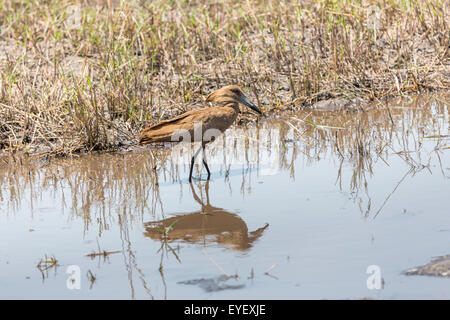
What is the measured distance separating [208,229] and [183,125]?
5.18 feet

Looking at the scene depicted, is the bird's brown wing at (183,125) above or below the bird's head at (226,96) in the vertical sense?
below

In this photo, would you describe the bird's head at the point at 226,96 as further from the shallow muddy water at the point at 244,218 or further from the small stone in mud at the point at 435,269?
the small stone in mud at the point at 435,269

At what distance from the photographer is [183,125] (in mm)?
5977

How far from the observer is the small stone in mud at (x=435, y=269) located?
3479 millimetres

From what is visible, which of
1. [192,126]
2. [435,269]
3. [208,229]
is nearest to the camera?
[435,269]

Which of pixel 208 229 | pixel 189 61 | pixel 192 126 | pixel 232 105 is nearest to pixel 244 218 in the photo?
pixel 208 229

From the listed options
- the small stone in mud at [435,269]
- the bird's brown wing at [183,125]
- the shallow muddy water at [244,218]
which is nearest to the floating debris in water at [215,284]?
the shallow muddy water at [244,218]

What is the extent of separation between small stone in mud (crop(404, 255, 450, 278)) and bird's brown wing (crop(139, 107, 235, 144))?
2.80 m

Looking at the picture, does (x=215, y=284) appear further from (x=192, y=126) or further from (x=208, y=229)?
(x=192, y=126)

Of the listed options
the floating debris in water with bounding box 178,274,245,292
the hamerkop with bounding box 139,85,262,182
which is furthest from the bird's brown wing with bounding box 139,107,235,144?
the floating debris in water with bounding box 178,274,245,292

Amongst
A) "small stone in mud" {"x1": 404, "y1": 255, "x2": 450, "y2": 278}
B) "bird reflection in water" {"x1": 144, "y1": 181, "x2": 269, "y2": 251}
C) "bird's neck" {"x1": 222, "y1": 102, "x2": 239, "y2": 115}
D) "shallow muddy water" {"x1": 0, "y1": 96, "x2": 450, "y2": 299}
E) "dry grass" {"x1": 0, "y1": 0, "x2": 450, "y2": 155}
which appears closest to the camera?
"small stone in mud" {"x1": 404, "y1": 255, "x2": 450, "y2": 278}

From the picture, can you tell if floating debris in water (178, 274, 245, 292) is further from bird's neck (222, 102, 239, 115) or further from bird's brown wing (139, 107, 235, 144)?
bird's neck (222, 102, 239, 115)

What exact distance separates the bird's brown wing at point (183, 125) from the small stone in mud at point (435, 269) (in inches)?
110

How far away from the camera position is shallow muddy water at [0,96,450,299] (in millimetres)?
3592
